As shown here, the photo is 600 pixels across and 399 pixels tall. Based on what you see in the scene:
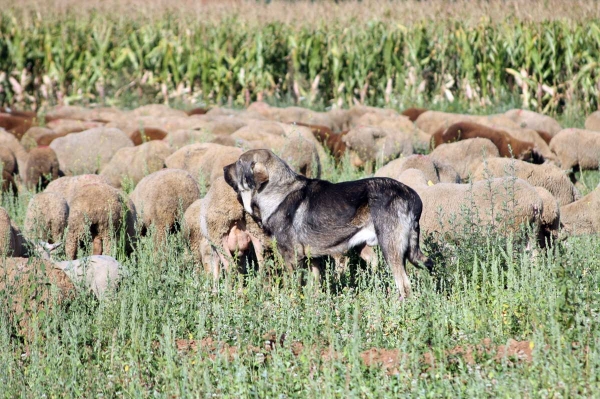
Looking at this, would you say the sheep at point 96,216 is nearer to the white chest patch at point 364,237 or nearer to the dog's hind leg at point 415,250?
the white chest patch at point 364,237

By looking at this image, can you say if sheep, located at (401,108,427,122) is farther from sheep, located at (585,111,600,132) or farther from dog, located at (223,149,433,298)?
dog, located at (223,149,433,298)

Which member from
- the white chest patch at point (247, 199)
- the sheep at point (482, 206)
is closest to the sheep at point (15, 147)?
the white chest patch at point (247, 199)

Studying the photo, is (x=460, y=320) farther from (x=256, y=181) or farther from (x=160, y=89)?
(x=160, y=89)

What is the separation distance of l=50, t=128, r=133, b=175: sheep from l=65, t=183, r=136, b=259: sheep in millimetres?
4071

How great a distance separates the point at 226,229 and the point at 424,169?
9.72 ft

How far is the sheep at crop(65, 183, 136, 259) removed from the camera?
8.30 metres

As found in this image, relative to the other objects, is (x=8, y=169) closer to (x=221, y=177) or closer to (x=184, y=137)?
(x=184, y=137)

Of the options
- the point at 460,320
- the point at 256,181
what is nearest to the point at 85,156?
the point at 256,181

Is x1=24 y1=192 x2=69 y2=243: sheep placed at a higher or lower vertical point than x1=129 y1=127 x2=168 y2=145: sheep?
higher

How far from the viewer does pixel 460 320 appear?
237 inches

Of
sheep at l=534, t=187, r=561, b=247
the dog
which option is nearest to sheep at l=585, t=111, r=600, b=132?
sheep at l=534, t=187, r=561, b=247

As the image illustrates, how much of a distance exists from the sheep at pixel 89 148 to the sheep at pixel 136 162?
95 cm

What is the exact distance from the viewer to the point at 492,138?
42.0ft

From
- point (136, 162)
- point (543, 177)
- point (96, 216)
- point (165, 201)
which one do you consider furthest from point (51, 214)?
point (543, 177)
